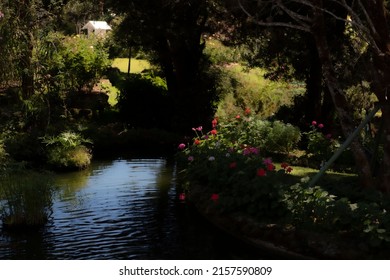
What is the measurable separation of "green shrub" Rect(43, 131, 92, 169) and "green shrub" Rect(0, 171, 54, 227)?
5.56 meters

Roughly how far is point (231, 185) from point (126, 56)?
2861 centimetres

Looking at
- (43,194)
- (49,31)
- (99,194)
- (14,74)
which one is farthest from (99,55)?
(43,194)

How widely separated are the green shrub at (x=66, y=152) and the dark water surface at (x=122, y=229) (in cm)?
163

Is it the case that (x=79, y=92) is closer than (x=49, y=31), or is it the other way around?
(x=49, y=31)

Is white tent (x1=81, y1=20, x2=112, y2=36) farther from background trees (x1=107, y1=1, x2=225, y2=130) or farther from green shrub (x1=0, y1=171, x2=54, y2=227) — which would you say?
green shrub (x1=0, y1=171, x2=54, y2=227)

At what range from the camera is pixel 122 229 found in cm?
1020

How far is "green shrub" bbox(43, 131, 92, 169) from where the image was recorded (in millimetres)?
16047

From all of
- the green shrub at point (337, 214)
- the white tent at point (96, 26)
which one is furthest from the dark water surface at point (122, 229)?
the white tent at point (96, 26)

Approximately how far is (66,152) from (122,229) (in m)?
6.67

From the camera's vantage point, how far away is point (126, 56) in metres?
37.8

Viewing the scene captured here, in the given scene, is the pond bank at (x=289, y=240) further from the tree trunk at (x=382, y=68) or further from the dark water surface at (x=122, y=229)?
the tree trunk at (x=382, y=68)

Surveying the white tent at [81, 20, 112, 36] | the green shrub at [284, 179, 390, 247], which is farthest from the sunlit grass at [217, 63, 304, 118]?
the white tent at [81, 20, 112, 36]

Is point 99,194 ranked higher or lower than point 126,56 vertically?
lower

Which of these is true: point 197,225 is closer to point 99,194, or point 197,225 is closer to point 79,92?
point 99,194
